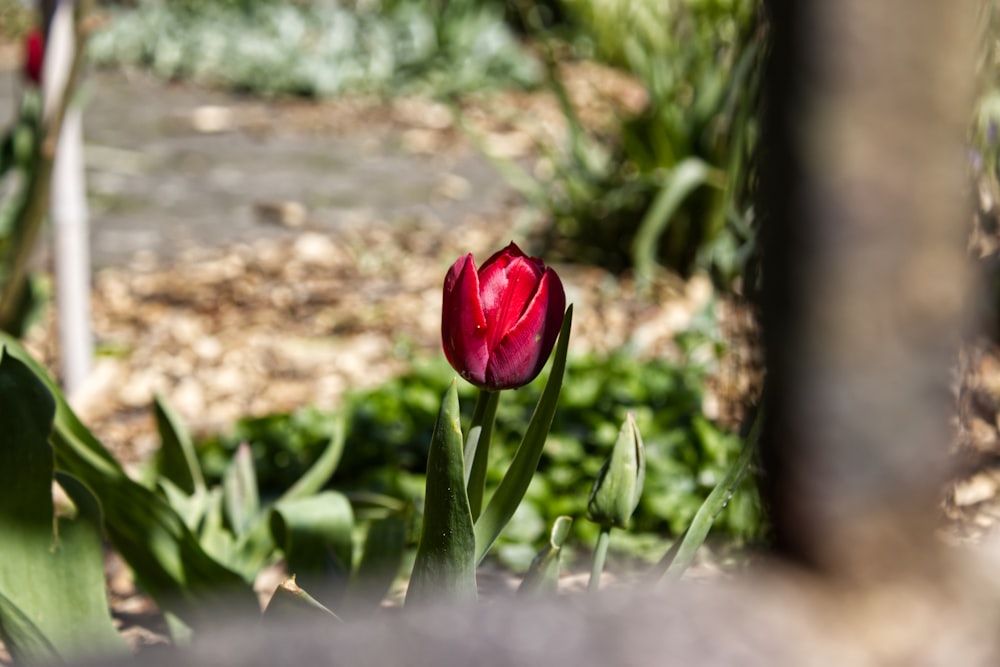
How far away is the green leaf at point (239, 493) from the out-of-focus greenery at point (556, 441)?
1.34 ft

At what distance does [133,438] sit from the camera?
2.63 meters

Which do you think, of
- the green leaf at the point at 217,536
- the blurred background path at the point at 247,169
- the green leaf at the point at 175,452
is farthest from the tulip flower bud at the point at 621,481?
the blurred background path at the point at 247,169

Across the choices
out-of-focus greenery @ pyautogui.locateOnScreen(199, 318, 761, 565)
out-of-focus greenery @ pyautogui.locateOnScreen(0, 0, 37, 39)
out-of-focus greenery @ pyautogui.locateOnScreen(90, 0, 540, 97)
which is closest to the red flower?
out-of-focus greenery @ pyautogui.locateOnScreen(199, 318, 761, 565)

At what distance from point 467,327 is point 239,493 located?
810mm

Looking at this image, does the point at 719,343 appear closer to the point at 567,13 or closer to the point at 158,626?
the point at 158,626

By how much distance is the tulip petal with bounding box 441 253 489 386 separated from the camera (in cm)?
104

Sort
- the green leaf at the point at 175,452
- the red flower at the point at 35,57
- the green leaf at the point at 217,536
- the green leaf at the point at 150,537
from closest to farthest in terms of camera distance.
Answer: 1. the green leaf at the point at 150,537
2. the green leaf at the point at 217,536
3. the green leaf at the point at 175,452
4. the red flower at the point at 35,57

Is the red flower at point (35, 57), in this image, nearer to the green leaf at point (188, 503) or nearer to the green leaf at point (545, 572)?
the green leaf at point (188, 503)

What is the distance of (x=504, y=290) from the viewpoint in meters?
1.05

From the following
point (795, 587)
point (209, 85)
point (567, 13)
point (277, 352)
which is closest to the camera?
point (795, 587)

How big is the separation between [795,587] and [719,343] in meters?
1.94

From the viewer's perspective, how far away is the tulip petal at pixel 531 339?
1.03m

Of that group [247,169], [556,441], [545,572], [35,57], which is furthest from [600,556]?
[247,169]

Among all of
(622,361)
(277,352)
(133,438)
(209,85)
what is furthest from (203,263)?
(209,85)
